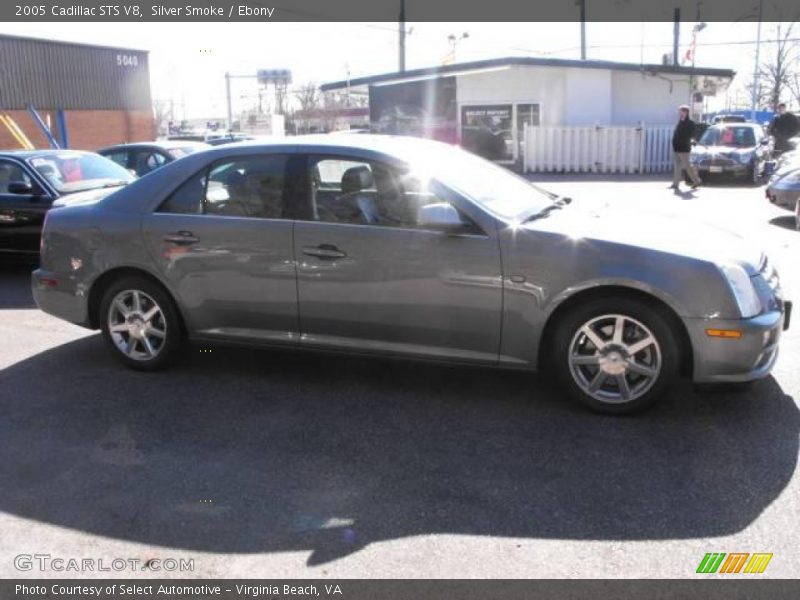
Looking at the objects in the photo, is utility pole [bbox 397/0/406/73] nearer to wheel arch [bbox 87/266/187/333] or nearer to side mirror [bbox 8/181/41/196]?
side mirror [bbox 8/181/41/196]

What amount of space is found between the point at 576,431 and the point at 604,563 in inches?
48.4

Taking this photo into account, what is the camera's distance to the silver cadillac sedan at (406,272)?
404 cm

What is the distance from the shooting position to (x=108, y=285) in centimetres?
527

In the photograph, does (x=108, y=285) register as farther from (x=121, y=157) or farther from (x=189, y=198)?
(x=121, y=157)

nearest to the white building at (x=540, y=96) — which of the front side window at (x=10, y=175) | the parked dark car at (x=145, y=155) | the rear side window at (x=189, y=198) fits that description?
the parked dark car at (x=145, y=155)

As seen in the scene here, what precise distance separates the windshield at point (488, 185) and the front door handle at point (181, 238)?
5.23 feet

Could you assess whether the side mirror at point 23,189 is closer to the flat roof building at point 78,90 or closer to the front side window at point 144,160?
the front side window at point 144,160

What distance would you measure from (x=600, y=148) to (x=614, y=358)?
19620 mm

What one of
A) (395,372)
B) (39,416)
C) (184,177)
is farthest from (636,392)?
(39,416)

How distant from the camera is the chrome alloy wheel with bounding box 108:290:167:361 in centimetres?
515

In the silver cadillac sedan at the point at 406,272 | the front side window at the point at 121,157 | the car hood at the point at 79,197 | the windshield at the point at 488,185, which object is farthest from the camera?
the front side window at the point at 121,157

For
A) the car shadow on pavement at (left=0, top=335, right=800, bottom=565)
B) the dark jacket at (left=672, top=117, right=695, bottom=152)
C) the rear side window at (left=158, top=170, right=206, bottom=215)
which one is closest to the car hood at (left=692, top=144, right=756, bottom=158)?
the dark jacket at (left=672, top=117, right=695, bottom=152)

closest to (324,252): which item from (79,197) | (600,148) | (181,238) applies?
(181,238)

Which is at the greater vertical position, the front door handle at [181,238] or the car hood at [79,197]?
the car hood at [79,197]
